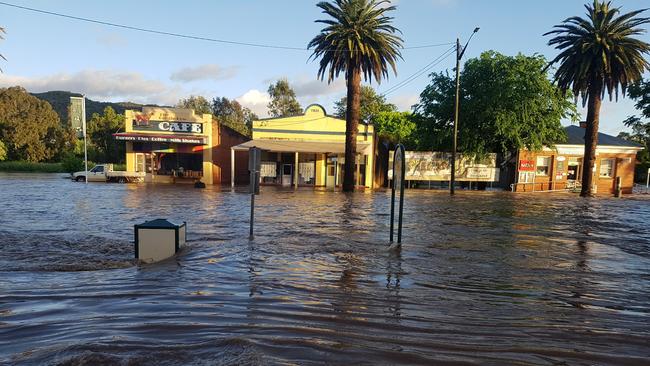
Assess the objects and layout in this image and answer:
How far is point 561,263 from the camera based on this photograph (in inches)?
342

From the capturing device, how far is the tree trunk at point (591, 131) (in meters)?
31.6

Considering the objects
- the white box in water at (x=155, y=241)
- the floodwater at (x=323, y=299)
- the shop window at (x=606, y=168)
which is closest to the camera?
the floodwater at (x=323, y=299)

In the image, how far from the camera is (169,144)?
1512 inches

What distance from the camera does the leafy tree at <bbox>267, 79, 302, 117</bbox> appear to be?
64.8m

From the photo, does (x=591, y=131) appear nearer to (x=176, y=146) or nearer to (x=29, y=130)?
(x=176, y=146)

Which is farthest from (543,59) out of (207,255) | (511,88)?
(207,255)

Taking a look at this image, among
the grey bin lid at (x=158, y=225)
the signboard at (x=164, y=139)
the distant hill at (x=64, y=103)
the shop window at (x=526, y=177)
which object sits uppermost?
the distant hill at (x=64, y=103)

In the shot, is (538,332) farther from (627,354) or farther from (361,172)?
(361,172)

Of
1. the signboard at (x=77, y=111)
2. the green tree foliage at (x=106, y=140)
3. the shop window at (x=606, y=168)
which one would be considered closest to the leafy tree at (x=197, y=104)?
the green tree foliage at (x=106, y=140)

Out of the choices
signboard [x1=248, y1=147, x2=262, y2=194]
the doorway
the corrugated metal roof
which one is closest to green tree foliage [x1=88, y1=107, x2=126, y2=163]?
the doorway

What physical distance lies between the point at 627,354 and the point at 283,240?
7764 millimetres

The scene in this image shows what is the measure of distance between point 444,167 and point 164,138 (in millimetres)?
24066

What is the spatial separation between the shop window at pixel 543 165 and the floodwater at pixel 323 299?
26.7 meters

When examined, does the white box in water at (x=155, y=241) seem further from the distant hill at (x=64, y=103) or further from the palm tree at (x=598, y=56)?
the distant hill at (x=64, y=103)
